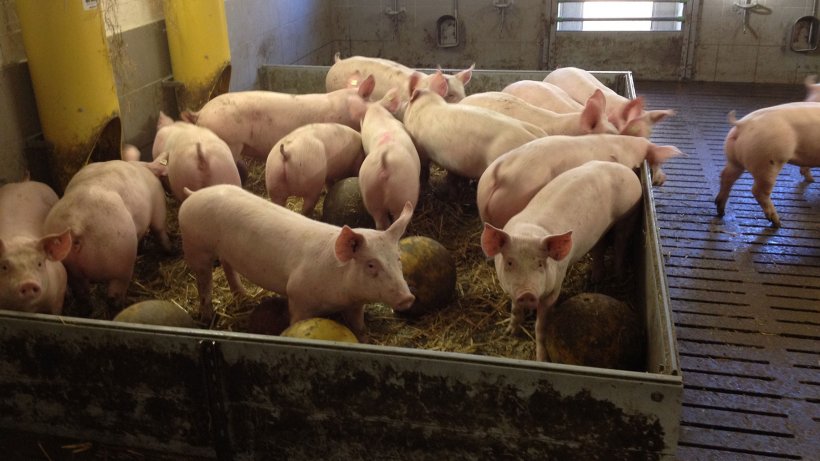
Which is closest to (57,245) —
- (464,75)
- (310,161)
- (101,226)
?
(101,226)

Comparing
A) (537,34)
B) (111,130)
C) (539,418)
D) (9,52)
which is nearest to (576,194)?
(539,418)

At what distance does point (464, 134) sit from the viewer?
12.5 feet

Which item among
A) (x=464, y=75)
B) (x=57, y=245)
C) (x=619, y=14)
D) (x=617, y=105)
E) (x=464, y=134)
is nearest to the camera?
(x=57, y=245)

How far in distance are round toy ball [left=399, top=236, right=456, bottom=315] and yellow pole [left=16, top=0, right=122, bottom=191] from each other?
1.70 meters

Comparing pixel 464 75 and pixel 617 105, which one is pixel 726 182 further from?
pixel 464 75

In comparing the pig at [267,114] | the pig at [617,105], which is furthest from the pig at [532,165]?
the pig at [267,114]

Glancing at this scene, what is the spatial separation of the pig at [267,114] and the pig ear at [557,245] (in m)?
2.11

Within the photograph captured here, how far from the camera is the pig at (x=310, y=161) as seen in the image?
359cm

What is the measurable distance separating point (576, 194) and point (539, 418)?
4.08 feet

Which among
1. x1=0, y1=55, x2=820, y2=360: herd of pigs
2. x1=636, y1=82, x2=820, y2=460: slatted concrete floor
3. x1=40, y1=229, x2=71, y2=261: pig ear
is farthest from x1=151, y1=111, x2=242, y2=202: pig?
x1=636, y1=82, x2=820, y2=460: slatted concrete floor

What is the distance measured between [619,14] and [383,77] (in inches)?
136

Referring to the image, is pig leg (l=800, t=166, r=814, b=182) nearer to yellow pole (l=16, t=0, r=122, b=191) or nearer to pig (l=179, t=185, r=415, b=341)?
pig (l=179, t=185, r=415, b=341)

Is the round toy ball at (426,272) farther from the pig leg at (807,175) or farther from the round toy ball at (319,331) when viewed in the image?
the pig leg at (807,175)

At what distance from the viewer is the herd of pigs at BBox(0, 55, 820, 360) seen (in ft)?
8.55
